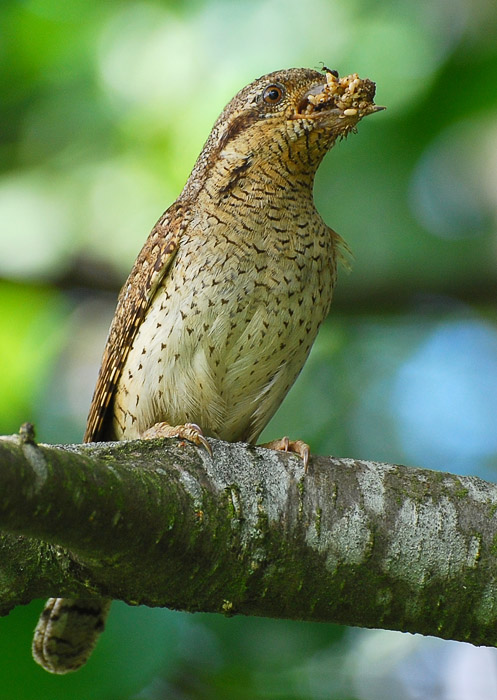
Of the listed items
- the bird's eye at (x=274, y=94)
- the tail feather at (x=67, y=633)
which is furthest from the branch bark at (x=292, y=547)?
the bird's eye at (x=274, y=94)

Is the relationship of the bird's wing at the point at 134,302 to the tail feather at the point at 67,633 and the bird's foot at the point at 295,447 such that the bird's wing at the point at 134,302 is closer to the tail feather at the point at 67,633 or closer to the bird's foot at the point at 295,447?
the tail feather at the point at 67,633

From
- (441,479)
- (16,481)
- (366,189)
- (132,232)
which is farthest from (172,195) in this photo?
(16,481)

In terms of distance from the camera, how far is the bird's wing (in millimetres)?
3604

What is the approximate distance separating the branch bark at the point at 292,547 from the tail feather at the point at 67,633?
110 cm

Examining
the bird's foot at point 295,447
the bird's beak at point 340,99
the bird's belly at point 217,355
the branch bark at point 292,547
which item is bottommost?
the branch bark at point 292,547

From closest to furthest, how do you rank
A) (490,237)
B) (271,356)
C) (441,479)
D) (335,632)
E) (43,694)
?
(441,479) < (43,694) < (271,356) < (335,632) < (490,237)

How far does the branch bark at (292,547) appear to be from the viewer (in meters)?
2.25

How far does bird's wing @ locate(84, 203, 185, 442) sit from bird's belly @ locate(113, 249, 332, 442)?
5cm

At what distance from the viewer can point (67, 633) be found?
3.54m

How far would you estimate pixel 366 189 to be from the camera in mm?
4664

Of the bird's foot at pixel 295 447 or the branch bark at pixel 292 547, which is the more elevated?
the bird's foot at pixel 295 447

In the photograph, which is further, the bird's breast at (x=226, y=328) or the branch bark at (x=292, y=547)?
the bird's breast at (x=226, y=328)

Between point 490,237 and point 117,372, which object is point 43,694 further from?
point 490,237

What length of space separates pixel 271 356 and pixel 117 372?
2.24ft
